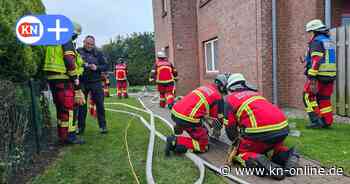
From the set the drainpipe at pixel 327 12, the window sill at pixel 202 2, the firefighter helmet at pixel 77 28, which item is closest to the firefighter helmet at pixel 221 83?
the firefighter helmet at pixel 77 28

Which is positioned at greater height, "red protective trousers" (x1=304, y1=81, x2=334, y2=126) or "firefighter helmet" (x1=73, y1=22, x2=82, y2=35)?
"firefighter helmet" (x1=73, y1=22, x2=82, y2=35)

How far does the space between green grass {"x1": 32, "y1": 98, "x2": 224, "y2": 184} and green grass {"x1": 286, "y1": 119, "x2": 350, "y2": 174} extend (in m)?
1.49

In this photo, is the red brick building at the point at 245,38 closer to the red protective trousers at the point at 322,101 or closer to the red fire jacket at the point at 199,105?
the red protective trousers at the point at 322,101

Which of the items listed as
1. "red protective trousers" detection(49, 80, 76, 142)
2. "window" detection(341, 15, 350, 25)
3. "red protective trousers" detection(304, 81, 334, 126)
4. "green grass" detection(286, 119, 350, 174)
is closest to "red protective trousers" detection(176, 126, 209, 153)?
"green grass" detection(286, 119, 350, 174)

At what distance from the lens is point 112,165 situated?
4445 millimetres

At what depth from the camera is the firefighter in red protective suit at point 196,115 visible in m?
4.77

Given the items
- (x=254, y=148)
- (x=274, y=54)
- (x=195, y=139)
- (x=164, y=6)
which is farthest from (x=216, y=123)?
(x=164, y=6)

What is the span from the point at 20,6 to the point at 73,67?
1.13 m

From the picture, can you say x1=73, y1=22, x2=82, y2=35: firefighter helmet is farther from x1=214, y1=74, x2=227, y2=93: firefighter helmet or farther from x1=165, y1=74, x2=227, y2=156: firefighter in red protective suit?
x1=214, y1=74, x2=227, y2=93: firefighter helmet

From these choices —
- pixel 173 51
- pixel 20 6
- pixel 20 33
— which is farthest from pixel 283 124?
pixel 173 51

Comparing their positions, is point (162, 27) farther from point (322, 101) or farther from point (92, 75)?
point (322, 101)

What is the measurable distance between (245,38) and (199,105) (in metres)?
5.51

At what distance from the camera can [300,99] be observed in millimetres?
8375

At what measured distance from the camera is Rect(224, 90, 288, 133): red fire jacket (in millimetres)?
3887
